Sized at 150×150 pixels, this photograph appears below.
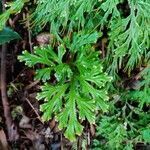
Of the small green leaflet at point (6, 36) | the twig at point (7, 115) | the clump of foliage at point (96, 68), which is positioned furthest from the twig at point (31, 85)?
the small green leaflet at point (6, 36)

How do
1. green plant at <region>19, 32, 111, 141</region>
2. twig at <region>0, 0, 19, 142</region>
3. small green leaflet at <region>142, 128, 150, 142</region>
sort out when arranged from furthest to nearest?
twig at <region>0, 0, 19, 142</region> < small green leaflet at <region>142, 128, 150, 142</region> < green plant at <region>19, 32, 111, 141</region>

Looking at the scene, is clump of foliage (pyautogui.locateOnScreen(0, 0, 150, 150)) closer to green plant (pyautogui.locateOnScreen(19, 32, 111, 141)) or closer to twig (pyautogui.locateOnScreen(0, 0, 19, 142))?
green plant (pyautogui.locateOnScreen(19, 32, 111, 141))

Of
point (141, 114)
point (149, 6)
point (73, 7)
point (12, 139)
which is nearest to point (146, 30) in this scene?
point (149, 6)

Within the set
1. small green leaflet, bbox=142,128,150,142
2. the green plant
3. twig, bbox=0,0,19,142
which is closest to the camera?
the green plant

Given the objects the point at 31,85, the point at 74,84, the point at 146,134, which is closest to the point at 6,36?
the point at 31,85

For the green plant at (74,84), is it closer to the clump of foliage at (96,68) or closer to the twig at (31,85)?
the clump of foliage at (96,68)

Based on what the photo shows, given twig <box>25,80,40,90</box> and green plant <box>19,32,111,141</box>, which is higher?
green plant <box>19,32,111,141</box>

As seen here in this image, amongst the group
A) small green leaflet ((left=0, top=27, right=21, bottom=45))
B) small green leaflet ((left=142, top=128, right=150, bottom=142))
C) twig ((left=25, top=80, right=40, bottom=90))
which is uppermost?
small green leaflet ((left=0, top=27, right=21, bottom=45))

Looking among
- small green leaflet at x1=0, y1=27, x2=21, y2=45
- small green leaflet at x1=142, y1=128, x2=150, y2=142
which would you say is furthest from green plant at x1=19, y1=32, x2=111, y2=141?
small green leaflet at x1=142, y1=128, x2=150, y2=142

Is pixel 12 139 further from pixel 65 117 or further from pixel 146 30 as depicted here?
pixel 146 30

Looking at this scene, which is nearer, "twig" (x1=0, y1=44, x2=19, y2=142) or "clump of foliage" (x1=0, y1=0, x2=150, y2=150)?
"clump of foliage" (x1=0, y1=0, x2=150, y2=150)
